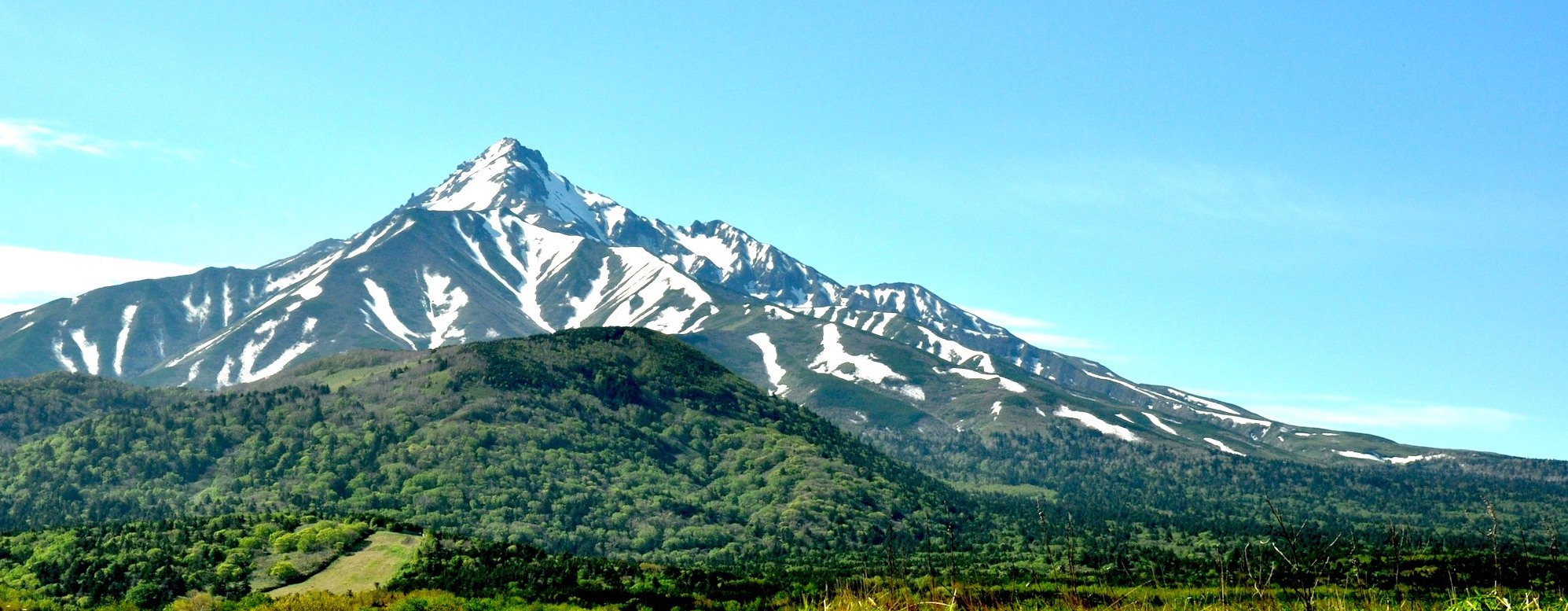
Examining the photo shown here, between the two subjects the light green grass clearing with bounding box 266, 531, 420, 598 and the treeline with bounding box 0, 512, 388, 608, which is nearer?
the light green grass clearing with bounding box 266, 531, 420, 598

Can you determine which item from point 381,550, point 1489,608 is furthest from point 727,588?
point 1489,608

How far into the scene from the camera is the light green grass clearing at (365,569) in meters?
147

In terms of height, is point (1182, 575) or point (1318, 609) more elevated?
point (1318, 609)

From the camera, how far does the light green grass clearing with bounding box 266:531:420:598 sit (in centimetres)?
14725

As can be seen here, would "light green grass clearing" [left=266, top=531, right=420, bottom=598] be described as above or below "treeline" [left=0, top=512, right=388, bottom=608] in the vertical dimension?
above

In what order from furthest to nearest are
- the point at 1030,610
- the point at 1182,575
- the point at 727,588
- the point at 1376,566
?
the point at 1376,566 → the point at 1182,575 → the point at 727,588 → the point at 1030,610

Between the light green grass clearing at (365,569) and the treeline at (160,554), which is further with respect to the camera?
the treeline at (160,554)

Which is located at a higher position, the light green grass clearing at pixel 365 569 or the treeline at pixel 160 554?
the light green grass clearing at pixel 365 569

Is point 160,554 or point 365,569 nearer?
point 365,569

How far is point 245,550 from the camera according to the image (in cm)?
16238

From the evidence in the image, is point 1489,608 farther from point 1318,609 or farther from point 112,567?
point 112,567

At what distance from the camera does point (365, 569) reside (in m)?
155

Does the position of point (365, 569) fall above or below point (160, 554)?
above

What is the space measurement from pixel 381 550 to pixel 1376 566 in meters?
128
